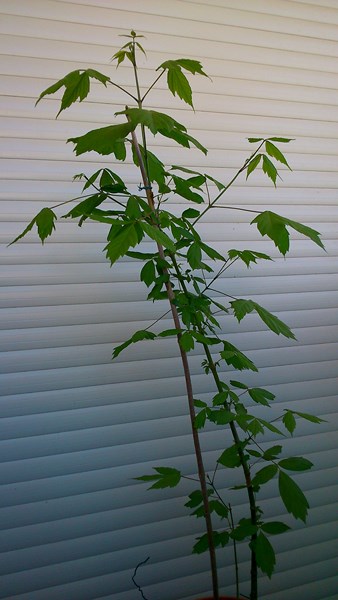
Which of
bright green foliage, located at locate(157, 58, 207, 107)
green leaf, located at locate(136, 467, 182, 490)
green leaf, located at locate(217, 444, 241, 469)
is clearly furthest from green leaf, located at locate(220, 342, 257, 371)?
bright green foliage, located at locate(157, 58, 207, 107)

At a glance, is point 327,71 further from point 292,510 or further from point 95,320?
point 292,510

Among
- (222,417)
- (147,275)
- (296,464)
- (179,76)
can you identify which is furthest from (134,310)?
(179,76)

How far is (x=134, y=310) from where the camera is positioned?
2.50 metres

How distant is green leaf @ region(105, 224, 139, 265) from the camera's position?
4.52 feet

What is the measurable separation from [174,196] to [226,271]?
36 cm

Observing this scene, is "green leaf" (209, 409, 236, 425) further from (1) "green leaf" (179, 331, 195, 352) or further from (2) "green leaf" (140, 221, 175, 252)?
(2) "green leaf" (140, 221, 175, 252)

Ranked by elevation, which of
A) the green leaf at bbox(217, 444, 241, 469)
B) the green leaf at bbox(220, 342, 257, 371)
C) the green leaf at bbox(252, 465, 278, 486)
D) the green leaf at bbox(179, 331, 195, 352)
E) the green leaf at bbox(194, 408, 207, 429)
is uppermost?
the green leaf at bbox(179, 331, 195, 352)

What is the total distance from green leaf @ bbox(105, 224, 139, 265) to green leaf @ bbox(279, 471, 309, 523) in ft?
2.61

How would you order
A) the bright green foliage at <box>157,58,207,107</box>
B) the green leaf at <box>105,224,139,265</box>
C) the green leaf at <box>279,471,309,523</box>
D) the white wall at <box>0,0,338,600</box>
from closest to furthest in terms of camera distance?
1. the green leaf at <box>105,224,139,265</box>
2. the bright green foliage at <box>157,58,207,107</box>
3. the green leaf at <box>279,471,309,523</box>
4. the white wall at <box>0,0,338,600</box>

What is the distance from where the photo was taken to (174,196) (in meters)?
2.58

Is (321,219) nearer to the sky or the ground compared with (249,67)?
nearer to the ground

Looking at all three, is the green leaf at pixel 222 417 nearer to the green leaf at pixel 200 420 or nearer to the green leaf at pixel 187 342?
the green leaf at pixel 200 420

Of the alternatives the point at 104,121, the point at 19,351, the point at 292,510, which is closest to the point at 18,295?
the point at 19,351

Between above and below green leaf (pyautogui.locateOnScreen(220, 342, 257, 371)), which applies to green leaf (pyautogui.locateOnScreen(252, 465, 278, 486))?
below
